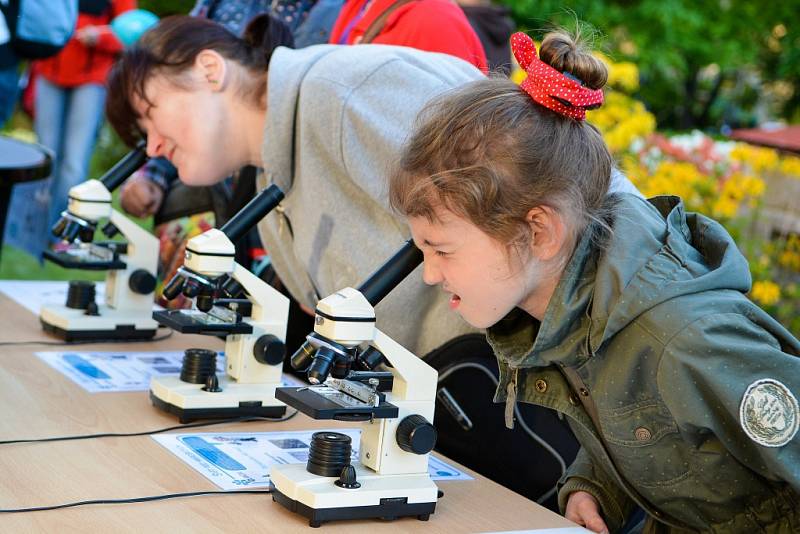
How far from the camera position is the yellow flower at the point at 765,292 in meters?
4.29

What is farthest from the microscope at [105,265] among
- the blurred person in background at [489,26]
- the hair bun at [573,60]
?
the blurred person in background at [489,26]

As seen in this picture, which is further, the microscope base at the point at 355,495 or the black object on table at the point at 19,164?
the black object on table at the point at 19,164

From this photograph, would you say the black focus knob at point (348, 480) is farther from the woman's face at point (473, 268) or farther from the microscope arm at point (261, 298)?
the microscope arm at point (261, 298)

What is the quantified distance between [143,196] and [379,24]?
89 cm

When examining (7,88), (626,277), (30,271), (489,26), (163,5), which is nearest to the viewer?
(626,277)

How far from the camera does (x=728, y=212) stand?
4.32m

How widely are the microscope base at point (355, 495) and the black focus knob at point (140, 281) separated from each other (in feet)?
3.36

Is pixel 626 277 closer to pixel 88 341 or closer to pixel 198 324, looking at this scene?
pixel 198 324

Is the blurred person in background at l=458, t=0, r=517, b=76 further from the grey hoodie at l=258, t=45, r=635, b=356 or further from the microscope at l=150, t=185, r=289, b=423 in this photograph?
the microscope at l=150, t=185, r=289, b=423

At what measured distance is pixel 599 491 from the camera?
1831 mm

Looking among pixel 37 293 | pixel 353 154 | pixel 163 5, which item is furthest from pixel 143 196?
pixel 163 5

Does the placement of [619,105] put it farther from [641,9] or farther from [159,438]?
[641,9]

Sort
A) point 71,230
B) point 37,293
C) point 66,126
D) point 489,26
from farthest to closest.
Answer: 1. point 66,126
2. point 489,26
3. point 37,293
4. point 71,230

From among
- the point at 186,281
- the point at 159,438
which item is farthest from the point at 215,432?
the point at 186,281
